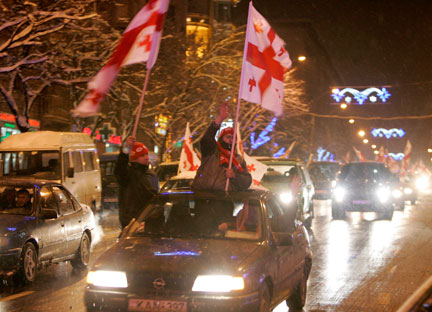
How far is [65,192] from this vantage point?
38.0ft

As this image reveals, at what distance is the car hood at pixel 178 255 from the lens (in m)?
6.07

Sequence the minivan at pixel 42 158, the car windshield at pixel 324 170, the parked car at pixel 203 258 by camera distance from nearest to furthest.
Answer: the parked car at pixel 203 258, the minivan at pixel 42 158, the car windshield at pixel 324 170

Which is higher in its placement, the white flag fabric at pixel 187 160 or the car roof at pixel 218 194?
the car roof at pixel 218 194

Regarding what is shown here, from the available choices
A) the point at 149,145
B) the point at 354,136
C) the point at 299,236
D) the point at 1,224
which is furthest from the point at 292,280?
the point at 354,136

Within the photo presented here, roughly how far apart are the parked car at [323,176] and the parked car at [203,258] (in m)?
28.3

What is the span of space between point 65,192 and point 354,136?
125 m

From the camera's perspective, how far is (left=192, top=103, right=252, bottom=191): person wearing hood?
814cm

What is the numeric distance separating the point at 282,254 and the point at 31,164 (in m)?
12.5

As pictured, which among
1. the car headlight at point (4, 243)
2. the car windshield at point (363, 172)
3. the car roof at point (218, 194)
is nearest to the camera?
the car roof at point (218, 194)

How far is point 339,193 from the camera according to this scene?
23797 millimetres

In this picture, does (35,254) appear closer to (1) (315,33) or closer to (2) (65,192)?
(2) (65,192)

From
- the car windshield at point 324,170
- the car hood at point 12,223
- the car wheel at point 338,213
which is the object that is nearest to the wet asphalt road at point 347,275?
the car hood at point 12,223

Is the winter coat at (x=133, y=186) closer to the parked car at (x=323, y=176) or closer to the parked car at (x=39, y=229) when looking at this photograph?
the parked car at (x=39, y=229)

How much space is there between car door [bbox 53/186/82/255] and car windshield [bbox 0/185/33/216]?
60cm
